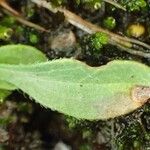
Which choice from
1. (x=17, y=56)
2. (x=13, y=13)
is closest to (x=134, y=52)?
(x=17, y=56)

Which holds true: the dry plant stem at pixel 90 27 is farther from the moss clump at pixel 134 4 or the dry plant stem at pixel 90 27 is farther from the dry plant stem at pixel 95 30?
the moss clump at pixel 134 4

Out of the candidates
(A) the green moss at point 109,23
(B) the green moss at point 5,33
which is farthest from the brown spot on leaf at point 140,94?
(B) the green moss at point 5,33

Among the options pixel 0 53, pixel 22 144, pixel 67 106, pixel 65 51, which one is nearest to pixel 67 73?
pixel 67 106

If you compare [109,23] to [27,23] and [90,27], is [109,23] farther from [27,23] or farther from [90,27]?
[27,23]

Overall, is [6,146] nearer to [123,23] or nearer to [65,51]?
[65,51]

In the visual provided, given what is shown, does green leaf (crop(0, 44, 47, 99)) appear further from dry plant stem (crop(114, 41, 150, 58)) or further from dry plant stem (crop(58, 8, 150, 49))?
dry plant stem (crop(114, 41, 150, 58))

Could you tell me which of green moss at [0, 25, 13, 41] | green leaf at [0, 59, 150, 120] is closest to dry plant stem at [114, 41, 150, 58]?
green leaf at [0, 59, 150, 120]

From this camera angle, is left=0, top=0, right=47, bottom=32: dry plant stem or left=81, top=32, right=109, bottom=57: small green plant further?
left=0, top=0, right=47, bottom=32: dry plant stem
